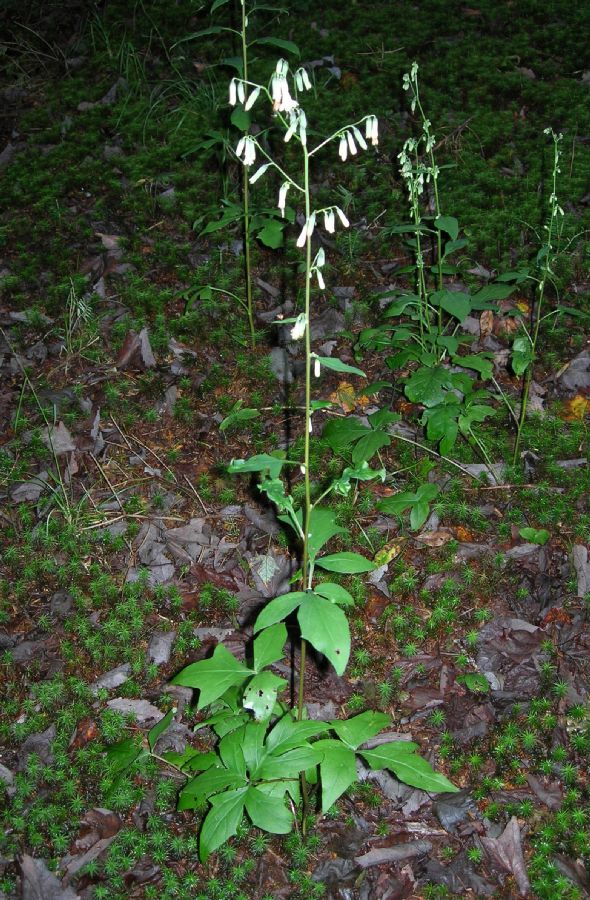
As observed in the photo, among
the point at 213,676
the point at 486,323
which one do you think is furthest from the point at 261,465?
the point at 486,323

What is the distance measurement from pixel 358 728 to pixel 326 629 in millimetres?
688

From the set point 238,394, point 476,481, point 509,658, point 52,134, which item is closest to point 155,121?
point 52,134

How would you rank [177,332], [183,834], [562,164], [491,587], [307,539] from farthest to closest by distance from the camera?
[562,164], [177,332], [491,587], [183,834], [307,539]

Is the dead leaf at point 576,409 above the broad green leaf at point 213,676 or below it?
above

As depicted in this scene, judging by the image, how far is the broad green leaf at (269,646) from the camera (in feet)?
9.27

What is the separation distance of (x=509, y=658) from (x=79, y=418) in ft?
9.02

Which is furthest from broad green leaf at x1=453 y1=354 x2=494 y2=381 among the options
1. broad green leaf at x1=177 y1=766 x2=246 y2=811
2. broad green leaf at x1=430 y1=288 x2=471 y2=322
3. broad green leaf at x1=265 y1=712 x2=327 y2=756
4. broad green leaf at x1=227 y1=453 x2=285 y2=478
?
broad green leaf at x1=177 y1=766 x2=246 y2=811

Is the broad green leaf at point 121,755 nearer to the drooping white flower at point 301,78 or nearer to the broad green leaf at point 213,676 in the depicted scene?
the broad green leaf at point 213,676

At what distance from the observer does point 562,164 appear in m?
5.62

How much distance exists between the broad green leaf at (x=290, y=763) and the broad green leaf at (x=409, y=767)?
0.72 feet

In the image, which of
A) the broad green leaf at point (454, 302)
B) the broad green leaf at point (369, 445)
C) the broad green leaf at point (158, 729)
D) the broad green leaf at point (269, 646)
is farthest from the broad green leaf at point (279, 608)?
the broad green leaf at point (454, 302)

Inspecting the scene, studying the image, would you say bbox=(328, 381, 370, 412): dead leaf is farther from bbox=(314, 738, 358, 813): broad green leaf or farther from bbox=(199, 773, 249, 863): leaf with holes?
bbox=(199, 773, 249, 863): leaf with holes

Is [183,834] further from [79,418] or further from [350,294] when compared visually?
[350,294]

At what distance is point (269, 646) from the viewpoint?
2.84m
